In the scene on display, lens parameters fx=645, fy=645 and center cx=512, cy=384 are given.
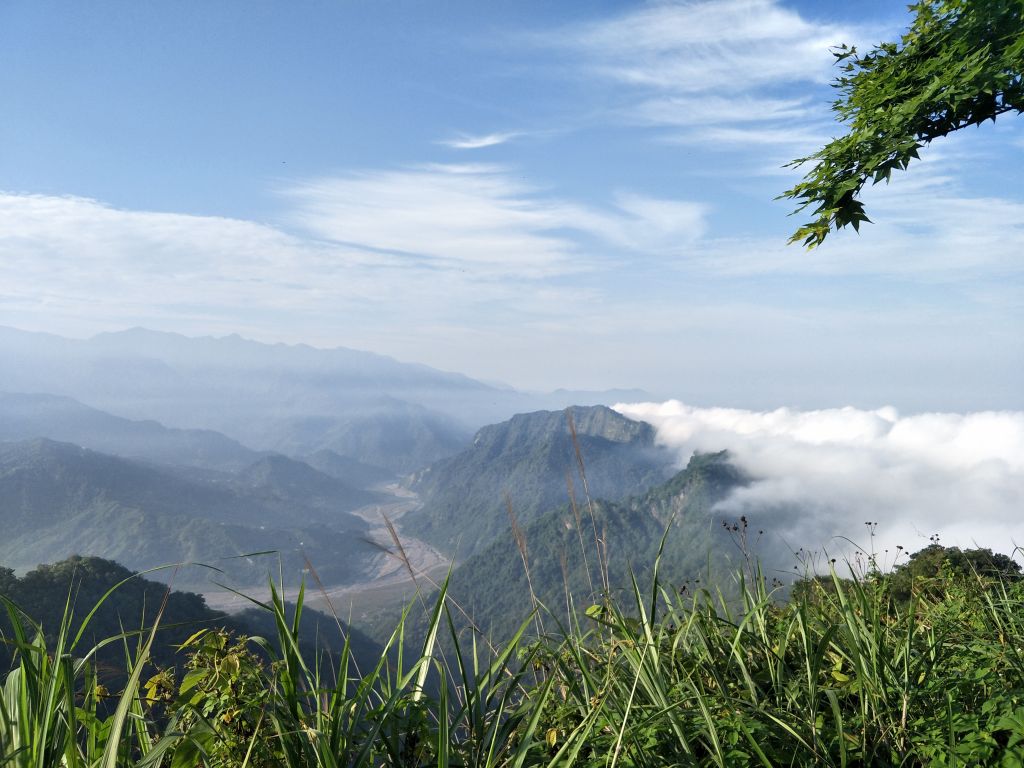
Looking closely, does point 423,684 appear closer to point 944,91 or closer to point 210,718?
point 210,718

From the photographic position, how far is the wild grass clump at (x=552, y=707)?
243 centimetres

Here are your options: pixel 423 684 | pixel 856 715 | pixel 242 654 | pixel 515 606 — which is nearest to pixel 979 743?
pixel 856 715

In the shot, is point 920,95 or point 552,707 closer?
point 552,707

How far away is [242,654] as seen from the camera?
2.97 metres

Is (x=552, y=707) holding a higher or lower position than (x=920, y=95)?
lower

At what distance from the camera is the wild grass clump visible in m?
2.43

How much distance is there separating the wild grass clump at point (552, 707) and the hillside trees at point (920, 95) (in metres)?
4.81

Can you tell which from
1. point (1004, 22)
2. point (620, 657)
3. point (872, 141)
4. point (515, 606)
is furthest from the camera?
point (515, 606)

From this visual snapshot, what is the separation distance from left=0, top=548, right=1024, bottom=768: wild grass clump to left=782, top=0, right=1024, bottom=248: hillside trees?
481 cm

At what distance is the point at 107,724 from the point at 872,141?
25.8 feet

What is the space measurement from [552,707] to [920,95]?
6.82 meters

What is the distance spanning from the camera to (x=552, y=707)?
11.0ft

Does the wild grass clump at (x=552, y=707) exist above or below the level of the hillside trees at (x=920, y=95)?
below

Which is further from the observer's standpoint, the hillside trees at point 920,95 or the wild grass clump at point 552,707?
the hillside trees at point 920,95
